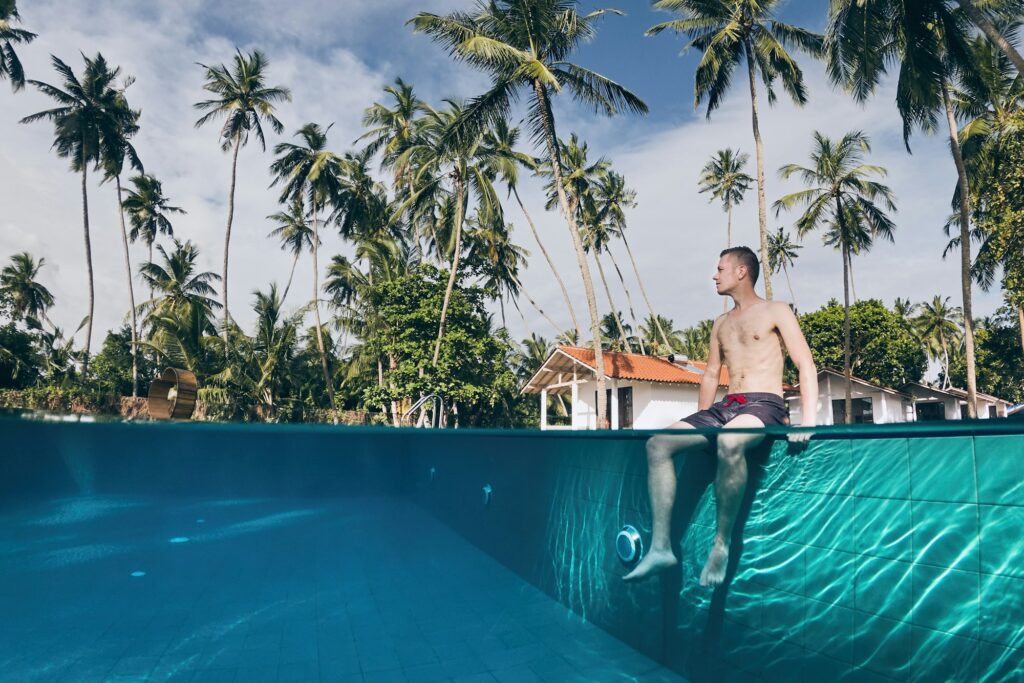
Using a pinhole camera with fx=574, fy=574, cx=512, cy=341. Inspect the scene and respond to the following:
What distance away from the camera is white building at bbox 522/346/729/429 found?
863 inches

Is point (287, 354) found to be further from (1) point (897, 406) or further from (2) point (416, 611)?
(1) point (897, 406)

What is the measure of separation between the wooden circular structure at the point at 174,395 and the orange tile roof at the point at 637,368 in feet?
43.6

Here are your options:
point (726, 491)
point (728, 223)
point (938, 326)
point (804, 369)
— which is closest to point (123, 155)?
point (728, 223)

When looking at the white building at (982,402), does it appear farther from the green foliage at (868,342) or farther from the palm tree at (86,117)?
the palm tree at (86,117)

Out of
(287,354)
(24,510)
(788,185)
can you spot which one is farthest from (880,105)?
(24,510)

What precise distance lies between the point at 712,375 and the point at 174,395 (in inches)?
535

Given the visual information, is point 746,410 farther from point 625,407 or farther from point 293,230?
point 293,230

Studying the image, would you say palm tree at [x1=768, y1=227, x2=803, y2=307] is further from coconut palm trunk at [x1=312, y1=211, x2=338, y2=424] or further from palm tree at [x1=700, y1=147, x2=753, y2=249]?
coconut palm trunk at [x1=312, y1=211, x2=338, y2=424]

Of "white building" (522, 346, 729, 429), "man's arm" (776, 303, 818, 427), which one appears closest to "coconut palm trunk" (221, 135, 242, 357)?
"white building" (522, 346, 729, 429)

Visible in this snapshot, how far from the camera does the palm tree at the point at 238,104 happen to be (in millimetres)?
29422

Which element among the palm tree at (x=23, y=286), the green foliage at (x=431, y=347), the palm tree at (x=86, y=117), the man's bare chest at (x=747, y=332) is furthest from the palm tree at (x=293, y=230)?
the man's bare chest at (x=747, y=332)

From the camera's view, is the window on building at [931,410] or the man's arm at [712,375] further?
the window on building at [931,410]

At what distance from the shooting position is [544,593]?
229 inches

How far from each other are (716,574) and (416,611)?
3.26 m
